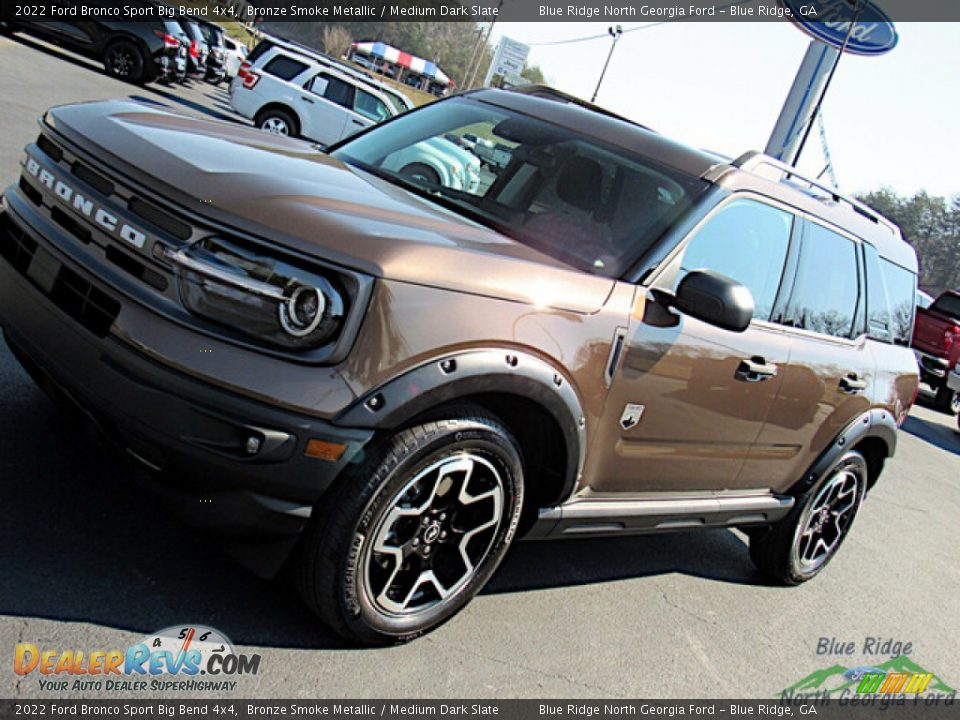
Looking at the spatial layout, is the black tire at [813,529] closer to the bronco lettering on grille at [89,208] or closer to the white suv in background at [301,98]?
the bronco lettering on grille at [89,208]

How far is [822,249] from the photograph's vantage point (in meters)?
4.59

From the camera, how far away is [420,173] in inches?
163

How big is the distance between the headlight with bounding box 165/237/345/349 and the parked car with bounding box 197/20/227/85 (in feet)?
85.3

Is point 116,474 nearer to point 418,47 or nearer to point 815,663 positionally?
point 815,663

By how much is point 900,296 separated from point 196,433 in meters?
4.48

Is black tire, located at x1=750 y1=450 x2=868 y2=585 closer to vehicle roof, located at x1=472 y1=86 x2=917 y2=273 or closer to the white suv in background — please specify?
vehicle roof, located at x1=472 y1=86 x2=917 y2=273

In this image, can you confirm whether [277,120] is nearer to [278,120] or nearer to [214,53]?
[278,120]

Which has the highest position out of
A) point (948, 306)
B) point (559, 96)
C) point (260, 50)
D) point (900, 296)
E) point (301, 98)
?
point (948, 306)

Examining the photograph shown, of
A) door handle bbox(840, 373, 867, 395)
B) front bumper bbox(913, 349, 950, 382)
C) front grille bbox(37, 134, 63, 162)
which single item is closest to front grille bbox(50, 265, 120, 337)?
front grille bbox(37, 134, 63, 162)

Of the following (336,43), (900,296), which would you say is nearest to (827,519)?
(900,296)

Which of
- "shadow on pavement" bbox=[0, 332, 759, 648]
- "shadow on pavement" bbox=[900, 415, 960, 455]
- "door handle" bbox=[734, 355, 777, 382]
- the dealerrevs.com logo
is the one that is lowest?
the dealerrevs.com logo

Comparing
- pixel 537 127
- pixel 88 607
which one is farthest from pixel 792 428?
pixel 88 607

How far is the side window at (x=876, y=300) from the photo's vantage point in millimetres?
5113
